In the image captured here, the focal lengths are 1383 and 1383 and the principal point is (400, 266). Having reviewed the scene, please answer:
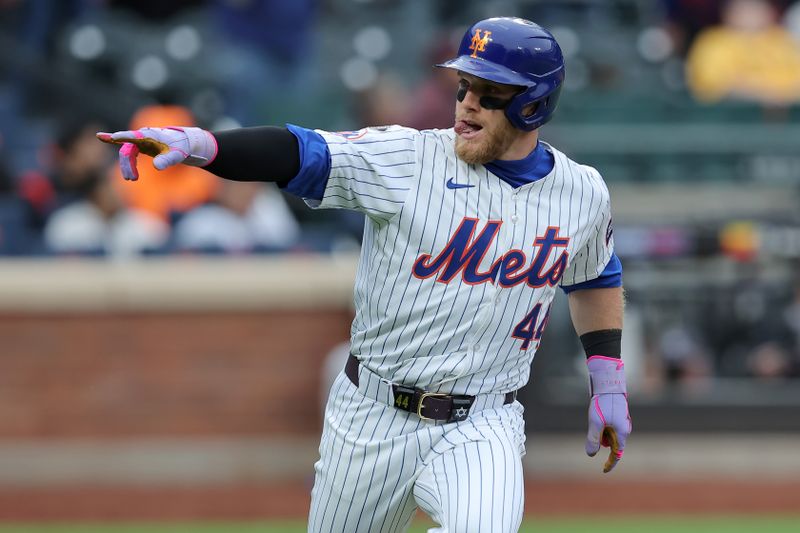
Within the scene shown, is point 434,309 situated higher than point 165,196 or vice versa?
point 434,309

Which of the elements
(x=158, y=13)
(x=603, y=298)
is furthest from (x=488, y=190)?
(x=158, y=13)

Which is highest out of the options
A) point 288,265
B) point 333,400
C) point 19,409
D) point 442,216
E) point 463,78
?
point 463,78

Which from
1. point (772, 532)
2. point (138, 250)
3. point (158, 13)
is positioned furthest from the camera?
point (158, 13)

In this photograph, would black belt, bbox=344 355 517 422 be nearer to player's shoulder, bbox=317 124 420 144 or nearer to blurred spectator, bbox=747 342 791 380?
player's shoulder, bbox=317 124 420 144

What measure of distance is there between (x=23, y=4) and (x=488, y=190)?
843 cm

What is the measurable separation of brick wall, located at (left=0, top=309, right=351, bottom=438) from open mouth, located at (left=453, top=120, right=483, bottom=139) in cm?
645

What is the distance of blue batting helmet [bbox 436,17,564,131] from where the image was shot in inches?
158

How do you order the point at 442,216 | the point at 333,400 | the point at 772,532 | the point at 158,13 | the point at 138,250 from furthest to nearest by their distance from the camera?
the point at 158,13 → the point at 138,250 → the point at 772,532 → the point at 333,400 → the point at 442,216

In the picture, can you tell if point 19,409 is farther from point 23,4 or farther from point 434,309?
point 434,309

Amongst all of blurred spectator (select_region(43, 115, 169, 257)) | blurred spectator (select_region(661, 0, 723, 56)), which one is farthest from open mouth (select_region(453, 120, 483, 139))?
blurred spectator (select_region(661, 0, 723, 56))

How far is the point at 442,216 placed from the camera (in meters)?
4.02

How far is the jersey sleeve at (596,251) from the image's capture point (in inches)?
169

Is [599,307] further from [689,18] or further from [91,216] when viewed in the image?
[689,18]

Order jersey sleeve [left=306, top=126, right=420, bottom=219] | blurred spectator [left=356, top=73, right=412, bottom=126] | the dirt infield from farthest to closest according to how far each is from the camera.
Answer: blurred spectator [left=356, top=73, right=412, bottom=126] → the dirt infield → jersey sleeve [left=306, top=126, right=420, bottom=219]
